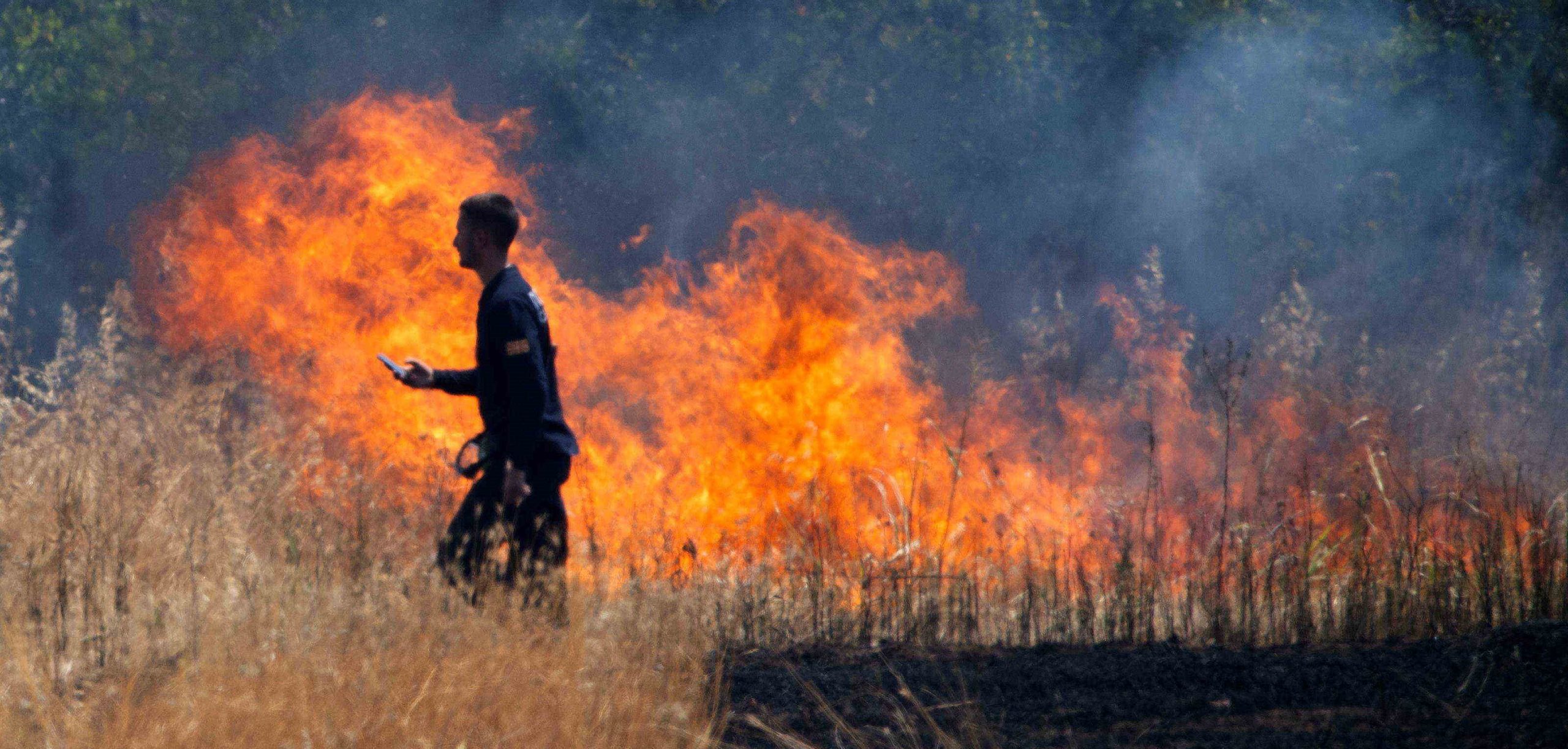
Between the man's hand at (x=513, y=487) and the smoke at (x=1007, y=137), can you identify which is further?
the smoke at (x=1007, y=137)

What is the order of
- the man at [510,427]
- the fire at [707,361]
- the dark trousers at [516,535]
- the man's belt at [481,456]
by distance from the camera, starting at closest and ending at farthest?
the dark trousers at [516,535], the man at [510,427], the man's belt at [481,456], the fire at [707,361]

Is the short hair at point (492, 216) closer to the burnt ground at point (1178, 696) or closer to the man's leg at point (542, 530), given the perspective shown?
the man's leg at point (542, 530)

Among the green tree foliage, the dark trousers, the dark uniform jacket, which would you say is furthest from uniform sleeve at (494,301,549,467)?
the green tree foliage

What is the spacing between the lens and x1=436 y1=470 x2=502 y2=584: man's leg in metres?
4.03

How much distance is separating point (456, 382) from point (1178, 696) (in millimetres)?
2687

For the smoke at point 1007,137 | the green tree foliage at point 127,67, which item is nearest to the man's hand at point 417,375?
the smoke at point 1007,137

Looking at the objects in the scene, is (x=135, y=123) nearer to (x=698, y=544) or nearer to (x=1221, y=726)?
(x=698, y=544)

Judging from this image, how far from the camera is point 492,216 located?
4270mm

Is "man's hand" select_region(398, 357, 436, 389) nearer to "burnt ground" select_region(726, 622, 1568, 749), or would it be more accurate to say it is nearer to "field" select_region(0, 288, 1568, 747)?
"field" select_region(0, 288, 1568, 747)

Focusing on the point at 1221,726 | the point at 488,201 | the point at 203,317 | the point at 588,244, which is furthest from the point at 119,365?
the point at 1221,726

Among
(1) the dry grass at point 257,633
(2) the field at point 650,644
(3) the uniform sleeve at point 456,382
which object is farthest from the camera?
(3) the uniform sleeve at point 456,382

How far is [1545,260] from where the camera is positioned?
857 centimetres

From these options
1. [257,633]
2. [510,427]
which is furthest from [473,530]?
[257,633]

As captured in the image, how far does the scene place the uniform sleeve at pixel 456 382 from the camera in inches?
174
